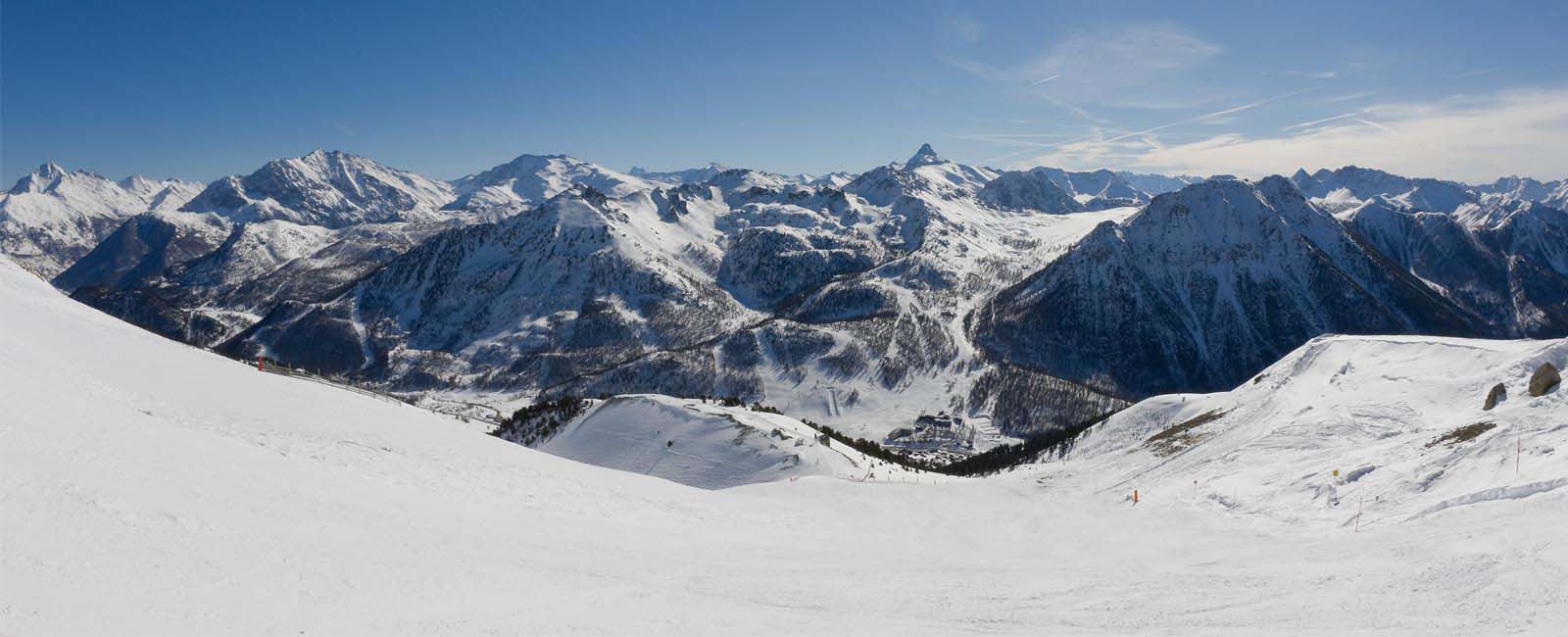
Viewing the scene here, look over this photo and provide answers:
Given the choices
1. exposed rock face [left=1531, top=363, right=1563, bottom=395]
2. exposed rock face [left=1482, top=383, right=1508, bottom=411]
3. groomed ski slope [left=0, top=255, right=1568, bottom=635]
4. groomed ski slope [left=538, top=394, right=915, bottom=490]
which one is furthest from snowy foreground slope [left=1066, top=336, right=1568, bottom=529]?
groomed ski slope [left=538, top=394, right=915, bottom=490]

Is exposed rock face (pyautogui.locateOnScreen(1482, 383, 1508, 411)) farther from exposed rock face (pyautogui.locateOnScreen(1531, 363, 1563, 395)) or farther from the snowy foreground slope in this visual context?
exposed rock face (pyautogui.locateOnScreen(1531, 363, 1563, 395))

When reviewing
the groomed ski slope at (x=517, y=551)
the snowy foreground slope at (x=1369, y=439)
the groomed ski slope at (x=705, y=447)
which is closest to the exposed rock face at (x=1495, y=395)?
the snowy foreground slope at (x=1369, y=439)

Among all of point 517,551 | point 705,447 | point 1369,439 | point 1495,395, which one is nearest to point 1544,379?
point 1495,395

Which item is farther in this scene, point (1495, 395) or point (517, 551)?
point (1495, 395)

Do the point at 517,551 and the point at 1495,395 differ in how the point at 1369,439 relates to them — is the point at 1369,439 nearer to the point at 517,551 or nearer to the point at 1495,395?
the point at 1495,395

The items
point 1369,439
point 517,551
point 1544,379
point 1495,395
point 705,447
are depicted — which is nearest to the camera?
point 517,551

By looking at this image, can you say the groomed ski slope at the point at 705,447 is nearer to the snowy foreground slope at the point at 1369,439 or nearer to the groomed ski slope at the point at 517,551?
the groomed ski slope at the point at 517,551
